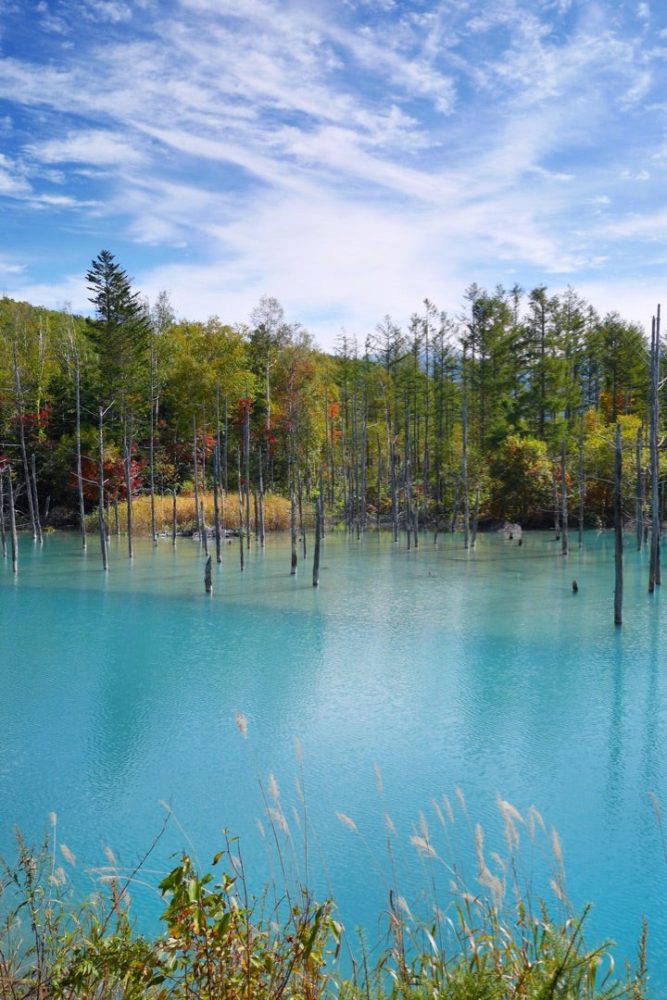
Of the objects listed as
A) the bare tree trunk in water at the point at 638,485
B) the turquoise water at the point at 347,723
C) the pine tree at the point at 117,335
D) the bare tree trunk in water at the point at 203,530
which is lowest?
the turquoise water at the point at 347,723

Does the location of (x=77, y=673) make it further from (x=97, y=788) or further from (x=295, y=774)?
(x=295, y=774)

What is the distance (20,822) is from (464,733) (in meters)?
6.79

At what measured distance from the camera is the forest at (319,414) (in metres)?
42.3

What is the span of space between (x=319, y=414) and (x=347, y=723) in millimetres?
36636

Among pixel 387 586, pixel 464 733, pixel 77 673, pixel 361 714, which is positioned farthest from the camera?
pixel 387 586

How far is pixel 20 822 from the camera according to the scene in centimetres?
938

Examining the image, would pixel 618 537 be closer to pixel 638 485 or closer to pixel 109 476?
pixel 638 485

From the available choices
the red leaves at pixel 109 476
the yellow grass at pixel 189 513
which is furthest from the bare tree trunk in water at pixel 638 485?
the red leaves at pixel 109 476

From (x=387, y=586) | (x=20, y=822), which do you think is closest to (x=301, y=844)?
(x=20, y=822)

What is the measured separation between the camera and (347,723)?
13.1 meters

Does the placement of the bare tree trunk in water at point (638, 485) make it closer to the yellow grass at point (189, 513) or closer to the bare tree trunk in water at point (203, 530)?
the bare tree trunk in water at point (203, 530)

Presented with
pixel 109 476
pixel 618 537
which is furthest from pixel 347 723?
pixel 109 476

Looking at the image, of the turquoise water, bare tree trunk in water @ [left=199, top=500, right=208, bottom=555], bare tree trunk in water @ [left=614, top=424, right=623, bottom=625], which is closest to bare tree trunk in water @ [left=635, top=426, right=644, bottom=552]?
the turquoise water

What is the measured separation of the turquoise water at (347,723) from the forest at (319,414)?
1794 cm
